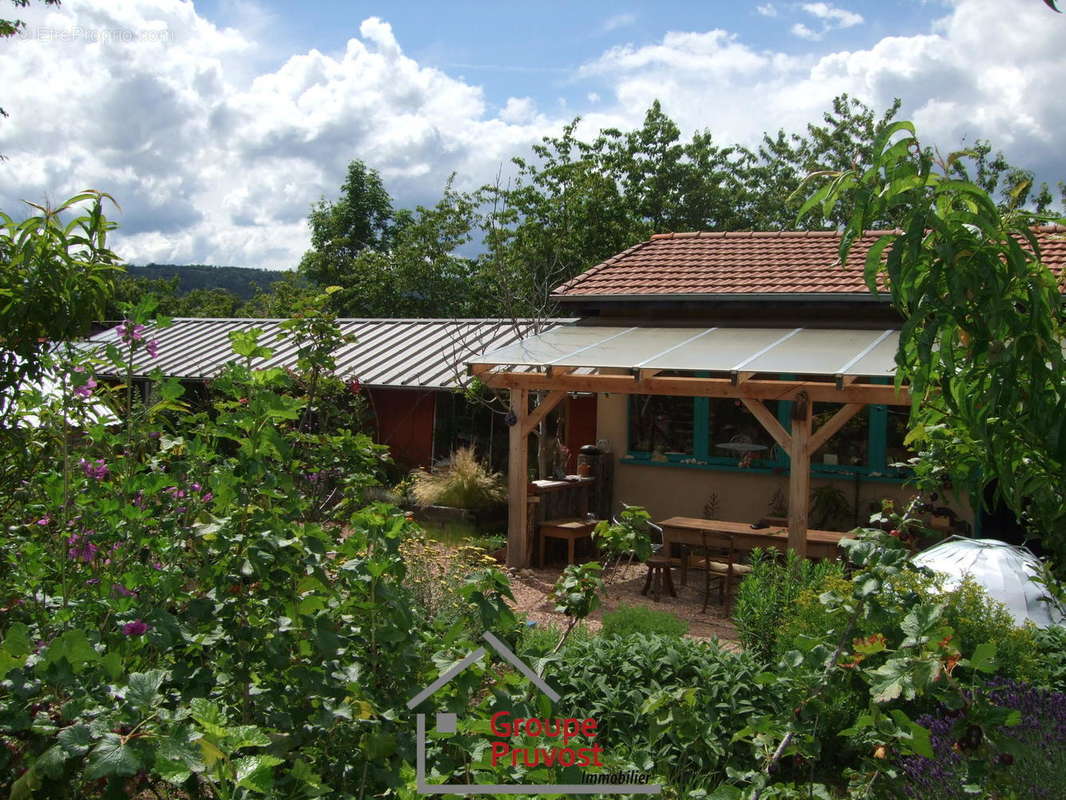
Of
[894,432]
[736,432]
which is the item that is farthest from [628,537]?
[736,432]

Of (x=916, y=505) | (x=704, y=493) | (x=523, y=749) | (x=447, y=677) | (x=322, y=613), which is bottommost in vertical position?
(x=704, y=493)

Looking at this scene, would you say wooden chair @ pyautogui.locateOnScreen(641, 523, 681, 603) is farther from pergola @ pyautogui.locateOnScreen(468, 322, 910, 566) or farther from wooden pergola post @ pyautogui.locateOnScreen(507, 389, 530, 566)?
wooden pergola post @ pyautogui.locateOnScreen(507, 389, 530, 566)

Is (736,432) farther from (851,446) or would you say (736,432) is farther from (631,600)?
(631,600)

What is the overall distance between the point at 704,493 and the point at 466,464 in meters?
3.25

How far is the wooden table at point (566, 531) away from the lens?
1071cm

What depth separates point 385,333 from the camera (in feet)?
59.7

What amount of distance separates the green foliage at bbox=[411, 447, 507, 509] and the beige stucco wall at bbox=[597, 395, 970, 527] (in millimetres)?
1821

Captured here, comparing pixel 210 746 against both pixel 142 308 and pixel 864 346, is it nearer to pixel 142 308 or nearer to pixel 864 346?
pixel 142 308

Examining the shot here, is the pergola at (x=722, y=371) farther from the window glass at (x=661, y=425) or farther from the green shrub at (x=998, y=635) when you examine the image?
the green shrub at (x=998, y=635)

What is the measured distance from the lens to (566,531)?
10734 millimetres

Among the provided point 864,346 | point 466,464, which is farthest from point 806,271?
point 466,464

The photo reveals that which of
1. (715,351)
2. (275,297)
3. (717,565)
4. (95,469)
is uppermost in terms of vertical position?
(275,297)

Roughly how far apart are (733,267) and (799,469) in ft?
15.2

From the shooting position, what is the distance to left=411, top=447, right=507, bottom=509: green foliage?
12328mm
